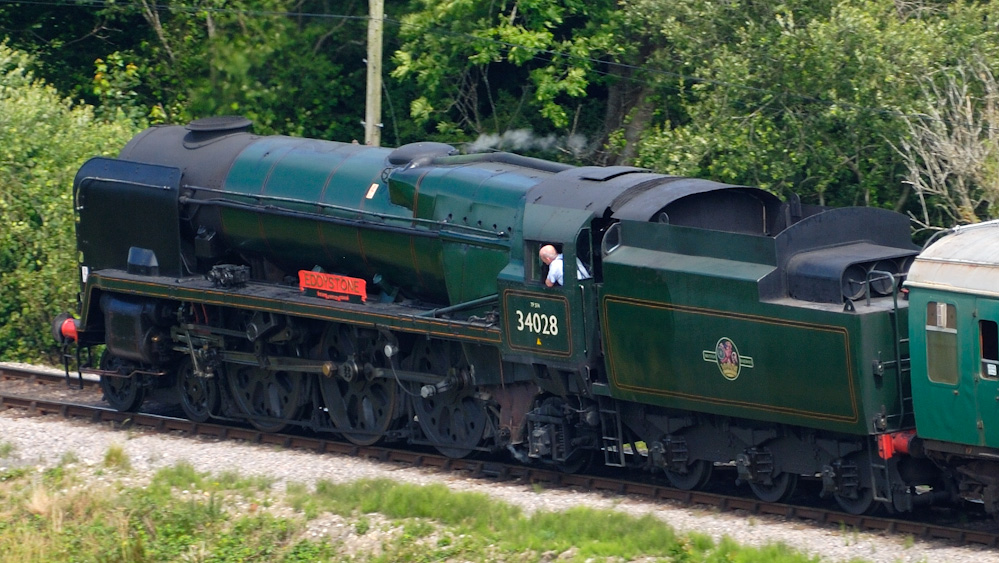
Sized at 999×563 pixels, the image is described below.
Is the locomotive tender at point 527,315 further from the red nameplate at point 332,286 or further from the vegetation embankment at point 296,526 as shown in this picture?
the vegetation embankment at point 296,526

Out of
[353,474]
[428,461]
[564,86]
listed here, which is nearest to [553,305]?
[428,461]

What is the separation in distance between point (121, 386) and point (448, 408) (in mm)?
4933

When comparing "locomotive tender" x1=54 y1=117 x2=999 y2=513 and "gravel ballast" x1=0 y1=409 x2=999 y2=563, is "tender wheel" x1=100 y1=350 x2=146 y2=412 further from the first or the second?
"gravel ballast" x1=0 y1=409 x2=999 y2=563

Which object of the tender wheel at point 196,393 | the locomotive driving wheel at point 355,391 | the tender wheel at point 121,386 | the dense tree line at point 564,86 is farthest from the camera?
the dense tree line at point 564,86

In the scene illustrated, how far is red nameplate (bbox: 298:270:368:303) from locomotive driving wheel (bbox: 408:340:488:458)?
36.9 inches

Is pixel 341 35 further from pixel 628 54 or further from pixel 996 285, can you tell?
pixel 996 285

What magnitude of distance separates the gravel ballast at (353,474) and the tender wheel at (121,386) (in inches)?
25.2

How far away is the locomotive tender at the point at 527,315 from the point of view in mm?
10672

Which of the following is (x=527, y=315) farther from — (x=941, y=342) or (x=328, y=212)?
(x=941, y=342)

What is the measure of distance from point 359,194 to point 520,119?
10.5 metres

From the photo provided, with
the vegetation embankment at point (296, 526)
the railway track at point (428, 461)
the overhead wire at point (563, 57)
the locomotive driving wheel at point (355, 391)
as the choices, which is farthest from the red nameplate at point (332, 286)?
the overhead wire at point (563, 57)

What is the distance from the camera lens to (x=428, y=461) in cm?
1367

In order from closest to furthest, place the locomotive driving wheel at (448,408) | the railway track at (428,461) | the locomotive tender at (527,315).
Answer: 1. the locomotive tender at (527,315)
2. the railway track at (428,461)
3. the locomotive driving wheel at (448,408)

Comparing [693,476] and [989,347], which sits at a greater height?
[989,347]
